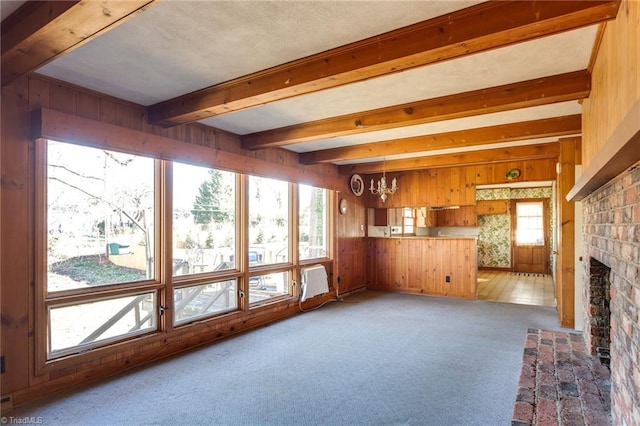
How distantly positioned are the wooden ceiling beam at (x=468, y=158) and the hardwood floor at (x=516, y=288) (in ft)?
8.36

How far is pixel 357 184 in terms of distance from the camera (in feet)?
23.3

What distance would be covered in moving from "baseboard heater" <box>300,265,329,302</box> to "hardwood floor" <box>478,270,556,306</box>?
293 centimetres

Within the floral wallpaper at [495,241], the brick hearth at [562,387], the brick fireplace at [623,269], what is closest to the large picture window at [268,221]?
the brick hearth at [562,387]

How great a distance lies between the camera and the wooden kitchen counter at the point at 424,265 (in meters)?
6.46

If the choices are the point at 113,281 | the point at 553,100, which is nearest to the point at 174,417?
the point at 113,281

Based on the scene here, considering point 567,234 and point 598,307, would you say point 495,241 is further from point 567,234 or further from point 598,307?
point 598,307

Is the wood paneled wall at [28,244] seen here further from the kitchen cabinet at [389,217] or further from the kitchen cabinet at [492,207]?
the kitchen cabinet at [492,207]

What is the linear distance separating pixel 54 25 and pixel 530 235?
10.7 m

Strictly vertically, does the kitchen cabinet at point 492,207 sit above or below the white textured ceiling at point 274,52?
below

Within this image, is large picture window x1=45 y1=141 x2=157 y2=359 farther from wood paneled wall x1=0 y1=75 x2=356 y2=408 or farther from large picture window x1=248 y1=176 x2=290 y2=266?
large picture window x1=248 y1=176 x2=290 y2=266

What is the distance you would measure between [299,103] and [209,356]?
2.63 metres

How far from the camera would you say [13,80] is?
2432mm

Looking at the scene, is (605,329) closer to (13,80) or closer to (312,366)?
(312,366)

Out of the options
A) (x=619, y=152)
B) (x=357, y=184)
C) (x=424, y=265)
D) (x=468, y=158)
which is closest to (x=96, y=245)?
(x=619, y=152)
